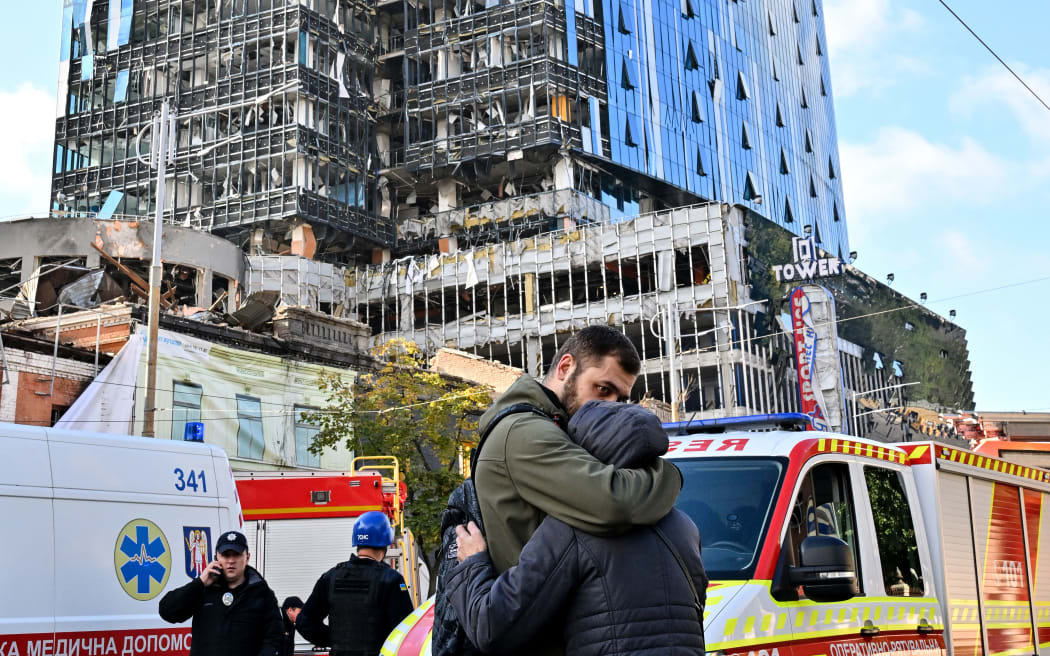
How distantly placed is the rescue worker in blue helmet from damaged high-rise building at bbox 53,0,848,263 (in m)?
63.2

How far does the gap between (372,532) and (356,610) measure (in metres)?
0.50

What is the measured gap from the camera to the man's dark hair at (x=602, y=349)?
3.61 metres

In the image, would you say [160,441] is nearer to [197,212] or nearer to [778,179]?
[197,212]

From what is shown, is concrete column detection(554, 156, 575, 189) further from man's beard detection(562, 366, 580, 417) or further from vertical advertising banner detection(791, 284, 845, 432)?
man's beard detection(562, 366, 580, 417)

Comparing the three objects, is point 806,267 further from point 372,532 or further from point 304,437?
point 372,532

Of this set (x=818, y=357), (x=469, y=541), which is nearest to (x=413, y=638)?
(x=469, y=541)

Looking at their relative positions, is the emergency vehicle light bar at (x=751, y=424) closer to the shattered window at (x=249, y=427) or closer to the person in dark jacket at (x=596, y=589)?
the person in dark jacket at (x=596, y=589)

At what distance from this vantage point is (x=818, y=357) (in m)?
56.9

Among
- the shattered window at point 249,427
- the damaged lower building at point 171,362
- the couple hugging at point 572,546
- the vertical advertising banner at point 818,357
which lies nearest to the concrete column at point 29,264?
the damaged lower building at point 171,362

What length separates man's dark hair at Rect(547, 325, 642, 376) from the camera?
3.61 metres

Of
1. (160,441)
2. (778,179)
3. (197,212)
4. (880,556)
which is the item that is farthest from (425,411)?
(778,179)

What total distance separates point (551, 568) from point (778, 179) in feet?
302

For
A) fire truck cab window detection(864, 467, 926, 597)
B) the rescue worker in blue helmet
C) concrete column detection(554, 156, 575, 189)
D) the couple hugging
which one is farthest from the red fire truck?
concrete column detection(554, 156, 575, 189)

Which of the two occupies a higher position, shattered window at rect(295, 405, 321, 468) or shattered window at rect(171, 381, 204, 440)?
shattered window at rect(171, 381, 204, 440)
